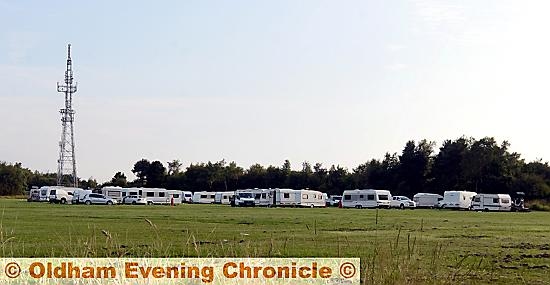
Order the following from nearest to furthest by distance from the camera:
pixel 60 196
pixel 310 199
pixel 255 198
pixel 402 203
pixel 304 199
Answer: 1. pixel 60 196
2. pixel 402 203
3. pixel 255 198
4. pixel 304 199
5. pixel 310 199

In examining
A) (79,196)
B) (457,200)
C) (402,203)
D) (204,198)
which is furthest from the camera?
(204,198)

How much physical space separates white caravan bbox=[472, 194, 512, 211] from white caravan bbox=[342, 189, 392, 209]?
9.54 metres

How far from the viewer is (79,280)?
770 centimetres

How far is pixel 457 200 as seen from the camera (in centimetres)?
8762

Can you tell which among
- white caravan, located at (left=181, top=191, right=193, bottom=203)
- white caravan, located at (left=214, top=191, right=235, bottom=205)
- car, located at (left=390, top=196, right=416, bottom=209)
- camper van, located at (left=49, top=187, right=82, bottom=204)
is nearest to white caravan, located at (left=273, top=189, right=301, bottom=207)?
car, located at (left=390, top=196, right=416, bottom=209)

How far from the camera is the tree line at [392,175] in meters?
104

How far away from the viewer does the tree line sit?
104438 millimetres

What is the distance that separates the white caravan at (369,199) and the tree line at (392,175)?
2178 centimetres

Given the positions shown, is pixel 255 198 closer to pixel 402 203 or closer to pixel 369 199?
pixel 369 199

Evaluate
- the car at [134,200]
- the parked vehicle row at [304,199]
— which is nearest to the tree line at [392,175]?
the parked vehicle row at [304,199]

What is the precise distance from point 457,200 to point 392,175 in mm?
31386

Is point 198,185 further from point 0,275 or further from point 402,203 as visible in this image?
point 0,275

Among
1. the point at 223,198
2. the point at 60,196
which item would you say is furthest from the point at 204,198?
the point at 60,196

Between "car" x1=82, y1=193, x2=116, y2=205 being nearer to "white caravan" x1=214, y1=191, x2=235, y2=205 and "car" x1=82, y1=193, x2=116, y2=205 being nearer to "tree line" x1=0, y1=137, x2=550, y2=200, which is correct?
"white caravan" x1=214, y1=191, x2=235, y2=205
